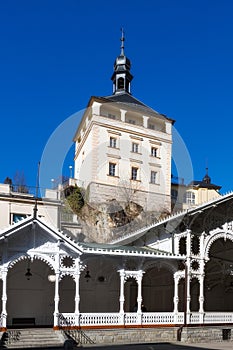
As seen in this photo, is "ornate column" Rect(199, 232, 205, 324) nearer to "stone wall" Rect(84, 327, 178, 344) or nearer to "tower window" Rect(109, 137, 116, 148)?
"stone wall" Rect(84, 327, 178, 344)

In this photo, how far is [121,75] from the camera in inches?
2726

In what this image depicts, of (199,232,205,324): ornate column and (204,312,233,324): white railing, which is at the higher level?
(199,232,205,324): ornate column

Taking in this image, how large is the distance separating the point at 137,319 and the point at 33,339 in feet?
17.8

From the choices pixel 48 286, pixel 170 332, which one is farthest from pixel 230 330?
pixel 48 286

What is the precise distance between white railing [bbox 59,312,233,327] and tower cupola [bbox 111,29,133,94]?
4616cm

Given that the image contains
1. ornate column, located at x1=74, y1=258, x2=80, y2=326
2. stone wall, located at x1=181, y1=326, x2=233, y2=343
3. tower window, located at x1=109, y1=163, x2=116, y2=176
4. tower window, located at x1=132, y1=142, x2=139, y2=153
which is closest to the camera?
ornate column, located at x1=74, y1=258, x2=80, y2=326

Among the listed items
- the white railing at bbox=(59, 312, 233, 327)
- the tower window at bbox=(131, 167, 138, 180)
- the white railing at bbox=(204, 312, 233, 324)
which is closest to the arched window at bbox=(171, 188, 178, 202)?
the tower window at bbox=(131, 167, 138, 180)

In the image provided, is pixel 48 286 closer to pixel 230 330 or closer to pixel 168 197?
pixel 230 330

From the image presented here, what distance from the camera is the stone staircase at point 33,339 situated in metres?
19.3

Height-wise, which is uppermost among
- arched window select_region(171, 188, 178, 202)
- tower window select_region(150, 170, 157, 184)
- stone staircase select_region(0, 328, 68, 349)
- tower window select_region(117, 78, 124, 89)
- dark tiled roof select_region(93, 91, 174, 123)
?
tower window select_region(117, 78, 124, 89)

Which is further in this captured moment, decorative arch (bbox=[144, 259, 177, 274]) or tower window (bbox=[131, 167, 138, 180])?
tower window (bbox=[131, 167, 138, 180])

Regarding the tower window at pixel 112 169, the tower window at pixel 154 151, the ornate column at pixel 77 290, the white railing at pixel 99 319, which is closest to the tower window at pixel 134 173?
the tower window at pixel 112 169

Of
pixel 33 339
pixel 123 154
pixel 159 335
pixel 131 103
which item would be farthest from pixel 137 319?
pixel 131 103

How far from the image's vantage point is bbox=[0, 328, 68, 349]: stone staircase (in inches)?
761
